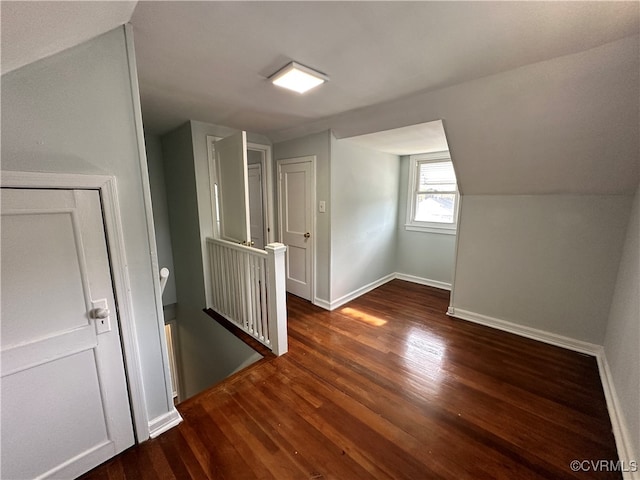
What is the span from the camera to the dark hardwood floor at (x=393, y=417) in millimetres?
1400

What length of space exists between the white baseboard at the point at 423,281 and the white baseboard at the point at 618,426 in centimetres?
199

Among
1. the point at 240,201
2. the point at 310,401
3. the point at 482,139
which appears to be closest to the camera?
the point at 310,401

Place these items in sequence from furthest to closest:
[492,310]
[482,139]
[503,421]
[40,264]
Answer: [492,310] → [482,139] → [503,421] → [40,264]

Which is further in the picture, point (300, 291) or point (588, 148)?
point (300, 291)

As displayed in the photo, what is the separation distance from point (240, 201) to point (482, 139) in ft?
7.44

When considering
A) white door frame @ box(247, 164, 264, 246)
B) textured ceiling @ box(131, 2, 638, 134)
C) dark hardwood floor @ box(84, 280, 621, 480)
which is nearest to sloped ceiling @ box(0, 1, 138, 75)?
textured ceiling @ box(131, 2, 638, 134)

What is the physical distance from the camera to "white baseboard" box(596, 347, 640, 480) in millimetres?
1324

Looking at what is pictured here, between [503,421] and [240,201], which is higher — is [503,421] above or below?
below

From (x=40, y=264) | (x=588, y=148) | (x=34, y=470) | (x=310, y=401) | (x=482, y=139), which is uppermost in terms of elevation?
(x=482, y=139)

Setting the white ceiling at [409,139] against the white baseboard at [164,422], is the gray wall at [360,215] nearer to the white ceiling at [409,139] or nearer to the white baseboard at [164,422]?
the white ceiling at [409,139]

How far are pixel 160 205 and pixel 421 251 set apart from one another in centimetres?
411

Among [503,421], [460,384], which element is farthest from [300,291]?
[503,421]

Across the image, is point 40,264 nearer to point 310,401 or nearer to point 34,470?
point 34,470

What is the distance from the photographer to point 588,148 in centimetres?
194
